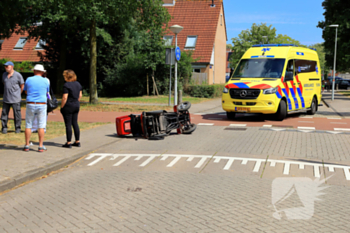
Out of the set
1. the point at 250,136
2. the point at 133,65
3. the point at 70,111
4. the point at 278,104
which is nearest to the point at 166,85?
the point at 133,65

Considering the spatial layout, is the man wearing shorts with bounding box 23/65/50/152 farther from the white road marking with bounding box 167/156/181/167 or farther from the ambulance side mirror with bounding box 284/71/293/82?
the ambulance side mirror with bounding box 284/71/293/82

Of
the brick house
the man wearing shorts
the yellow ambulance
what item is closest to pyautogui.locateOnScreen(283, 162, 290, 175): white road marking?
the man wearing shorts

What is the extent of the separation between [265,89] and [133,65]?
16.3m

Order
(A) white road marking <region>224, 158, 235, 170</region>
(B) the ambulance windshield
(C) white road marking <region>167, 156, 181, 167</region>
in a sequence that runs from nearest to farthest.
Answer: (A) white road marking <region>224, 158, 235, 170</region> < (C) white road marking <region>167, 156, 181, 167</region> < (B) the ambulance windshield

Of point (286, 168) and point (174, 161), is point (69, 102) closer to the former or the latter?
point (174, 161)

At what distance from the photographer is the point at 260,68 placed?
47.9ft

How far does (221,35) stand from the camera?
44531 mm

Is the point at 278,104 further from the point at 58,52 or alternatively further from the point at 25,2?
the point at 58,52

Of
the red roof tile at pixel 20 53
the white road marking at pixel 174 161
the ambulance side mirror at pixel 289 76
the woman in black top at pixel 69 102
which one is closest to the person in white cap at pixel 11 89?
the woman in black top at pixel 69 102

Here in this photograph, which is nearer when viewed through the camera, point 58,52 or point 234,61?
point 58,52

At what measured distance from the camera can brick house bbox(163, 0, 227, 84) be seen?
124ft

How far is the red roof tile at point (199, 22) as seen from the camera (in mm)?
37812

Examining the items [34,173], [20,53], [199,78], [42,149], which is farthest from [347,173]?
[20,53]

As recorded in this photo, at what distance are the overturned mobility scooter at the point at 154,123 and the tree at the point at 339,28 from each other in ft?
83.4
